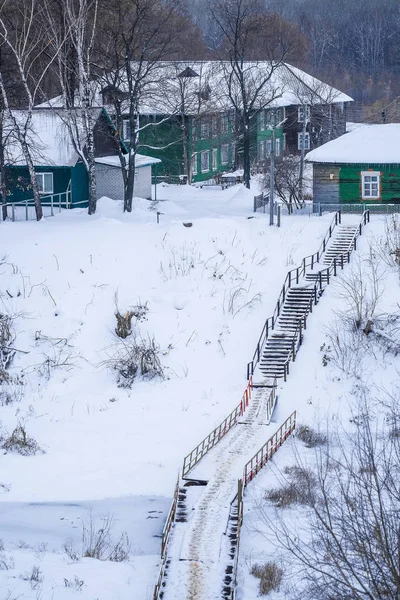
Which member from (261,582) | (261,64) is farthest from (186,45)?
(261,582)

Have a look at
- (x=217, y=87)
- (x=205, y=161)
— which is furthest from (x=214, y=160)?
(x=217, y=87)

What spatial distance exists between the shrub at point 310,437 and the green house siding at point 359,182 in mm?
15647

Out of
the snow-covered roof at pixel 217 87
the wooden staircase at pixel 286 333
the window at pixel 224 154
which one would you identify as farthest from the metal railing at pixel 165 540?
the window at pixel 224 154

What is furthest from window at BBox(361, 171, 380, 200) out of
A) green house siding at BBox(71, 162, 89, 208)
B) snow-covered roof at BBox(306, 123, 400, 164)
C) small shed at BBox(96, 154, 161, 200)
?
green house siding at BBox(71, 162, 89, 208)

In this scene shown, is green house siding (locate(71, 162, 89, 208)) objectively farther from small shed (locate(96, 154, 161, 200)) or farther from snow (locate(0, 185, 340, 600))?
small shed (locate(96, 154, 161, 200))

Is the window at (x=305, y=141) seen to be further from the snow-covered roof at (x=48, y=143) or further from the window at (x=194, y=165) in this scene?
the snow-covered roof at (x=48, y=143)

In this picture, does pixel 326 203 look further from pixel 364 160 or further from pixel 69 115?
pixel 69 115

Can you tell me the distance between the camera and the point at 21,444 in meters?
25.9

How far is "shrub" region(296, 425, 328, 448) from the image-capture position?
1027 inches

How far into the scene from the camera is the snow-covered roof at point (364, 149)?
1549 inches

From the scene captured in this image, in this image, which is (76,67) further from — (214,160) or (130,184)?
(214,160)

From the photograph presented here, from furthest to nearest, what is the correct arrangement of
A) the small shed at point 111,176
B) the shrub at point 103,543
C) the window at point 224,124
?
the window at point 224,124 → the small shed at point 111,176 → the shrub at point 103,543

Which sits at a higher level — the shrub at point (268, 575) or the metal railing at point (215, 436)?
the metal railing at point (215, 436)

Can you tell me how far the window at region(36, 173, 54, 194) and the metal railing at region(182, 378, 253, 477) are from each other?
669 inches
